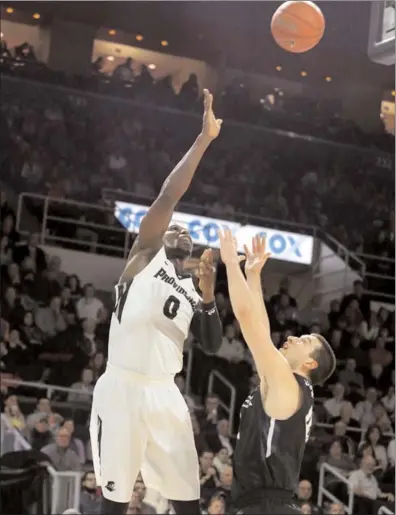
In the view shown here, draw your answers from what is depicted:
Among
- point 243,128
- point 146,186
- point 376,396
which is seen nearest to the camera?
point 376,396

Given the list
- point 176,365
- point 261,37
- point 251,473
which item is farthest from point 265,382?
point 261,37

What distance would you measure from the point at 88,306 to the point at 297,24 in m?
5.96

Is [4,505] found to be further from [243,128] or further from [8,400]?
[243,128]

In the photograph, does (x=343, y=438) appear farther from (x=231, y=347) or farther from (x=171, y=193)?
(x=171, y=193)

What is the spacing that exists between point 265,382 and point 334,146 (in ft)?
39.9

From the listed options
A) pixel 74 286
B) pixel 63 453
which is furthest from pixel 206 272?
pixel 74 286

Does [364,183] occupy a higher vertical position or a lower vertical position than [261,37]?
lower

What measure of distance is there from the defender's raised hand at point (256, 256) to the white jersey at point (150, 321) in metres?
0.54

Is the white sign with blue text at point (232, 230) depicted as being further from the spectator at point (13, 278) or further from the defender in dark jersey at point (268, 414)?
the defender in dark jersey at point (268, 414)

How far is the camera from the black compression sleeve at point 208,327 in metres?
4.35

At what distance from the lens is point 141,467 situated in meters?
4.15

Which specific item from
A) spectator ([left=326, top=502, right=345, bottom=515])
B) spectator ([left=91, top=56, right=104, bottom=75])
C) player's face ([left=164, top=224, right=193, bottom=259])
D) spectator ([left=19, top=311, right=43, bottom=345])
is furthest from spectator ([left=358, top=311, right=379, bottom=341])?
player's face ([left=164, top=224, right=193, bottom=259])

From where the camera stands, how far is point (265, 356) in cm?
343

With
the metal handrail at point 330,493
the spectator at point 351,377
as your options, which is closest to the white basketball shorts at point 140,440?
the metal handrail at point 330,493
